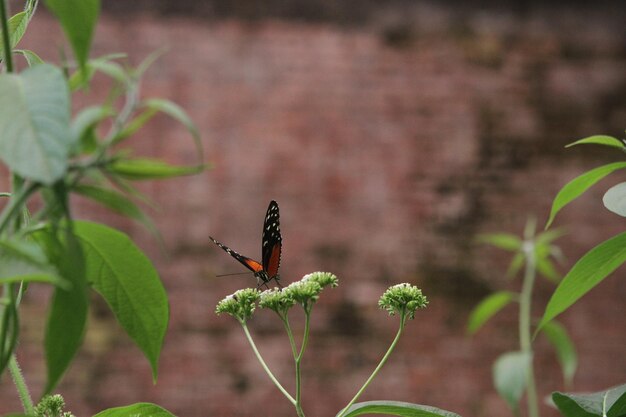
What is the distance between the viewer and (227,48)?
307cm

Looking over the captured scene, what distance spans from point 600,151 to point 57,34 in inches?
81.5

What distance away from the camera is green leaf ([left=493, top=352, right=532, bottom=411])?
3.58 ft

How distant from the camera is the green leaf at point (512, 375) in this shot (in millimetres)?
1090

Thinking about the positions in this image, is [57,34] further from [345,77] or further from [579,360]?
[579,360]

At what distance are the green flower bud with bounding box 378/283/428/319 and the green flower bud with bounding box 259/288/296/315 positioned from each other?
54mm

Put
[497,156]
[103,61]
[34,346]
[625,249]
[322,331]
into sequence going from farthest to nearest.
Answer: [497,156], [322,331], [34,346], [625,249], [103,61]

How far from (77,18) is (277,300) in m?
0.25

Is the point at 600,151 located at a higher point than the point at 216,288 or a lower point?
higher

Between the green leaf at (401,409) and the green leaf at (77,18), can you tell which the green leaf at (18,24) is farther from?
the green leaf at (401,409)

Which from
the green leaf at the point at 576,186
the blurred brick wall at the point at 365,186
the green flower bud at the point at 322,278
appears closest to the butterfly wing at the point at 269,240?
the green flower bud at the point at 322,278

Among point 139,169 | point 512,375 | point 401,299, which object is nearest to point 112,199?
point 139,169

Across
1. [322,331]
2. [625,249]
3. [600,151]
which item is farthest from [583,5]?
[625,249]

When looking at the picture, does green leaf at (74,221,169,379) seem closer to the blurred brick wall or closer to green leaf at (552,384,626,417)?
green leaf at (552,384,626,417)

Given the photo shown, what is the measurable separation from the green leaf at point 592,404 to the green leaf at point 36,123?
303 millimetres
